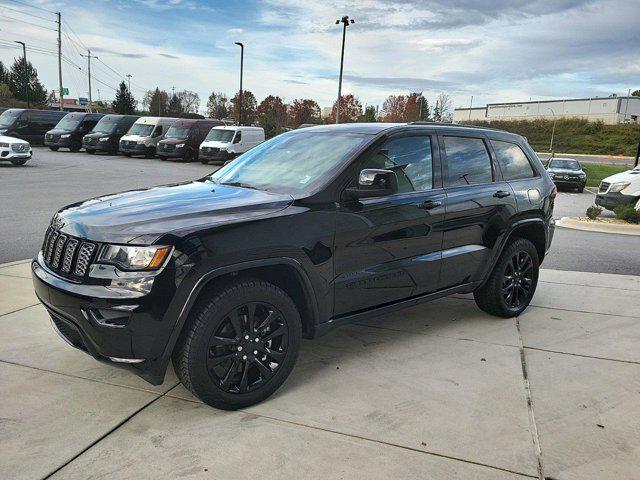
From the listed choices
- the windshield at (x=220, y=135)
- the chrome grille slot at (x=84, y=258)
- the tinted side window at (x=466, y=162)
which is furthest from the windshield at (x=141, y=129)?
the chrome grille slot at (x=84, y=258)

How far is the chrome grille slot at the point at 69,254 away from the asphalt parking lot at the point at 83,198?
4280mm

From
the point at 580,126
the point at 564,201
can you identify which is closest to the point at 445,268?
the point at 564,201

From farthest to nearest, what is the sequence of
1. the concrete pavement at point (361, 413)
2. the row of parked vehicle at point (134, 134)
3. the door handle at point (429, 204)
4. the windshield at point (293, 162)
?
1. the row of parked vehicle at point (134, 134)
2. the door handle at point (429, 204)
3. the windshield at point (293, 162)
4. the concrete pavement at point (361, 413)

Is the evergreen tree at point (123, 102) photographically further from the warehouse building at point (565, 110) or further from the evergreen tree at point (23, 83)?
the warehouse building at point (565, 110)

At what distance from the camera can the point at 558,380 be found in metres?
3.83

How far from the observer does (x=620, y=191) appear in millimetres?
13375

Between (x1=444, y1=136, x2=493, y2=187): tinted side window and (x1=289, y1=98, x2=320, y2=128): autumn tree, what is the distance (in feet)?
222

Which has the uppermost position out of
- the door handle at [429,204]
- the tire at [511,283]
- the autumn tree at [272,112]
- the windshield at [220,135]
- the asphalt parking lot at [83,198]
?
the autumn tree at [272,112]

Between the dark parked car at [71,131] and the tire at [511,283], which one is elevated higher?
the dark parked car at [71,131]

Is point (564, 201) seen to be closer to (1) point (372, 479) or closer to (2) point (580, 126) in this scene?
(1) point (372, 479)

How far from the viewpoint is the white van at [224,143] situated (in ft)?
82.7

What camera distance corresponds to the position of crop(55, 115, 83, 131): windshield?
29219 millimetres

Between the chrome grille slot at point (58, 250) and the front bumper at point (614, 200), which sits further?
the front bumper at point (614, 200)

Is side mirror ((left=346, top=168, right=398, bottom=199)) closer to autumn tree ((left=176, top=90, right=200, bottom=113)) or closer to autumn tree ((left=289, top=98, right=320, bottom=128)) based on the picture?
autumn tree ((left=289, top=98, right=320, bottom=128))
